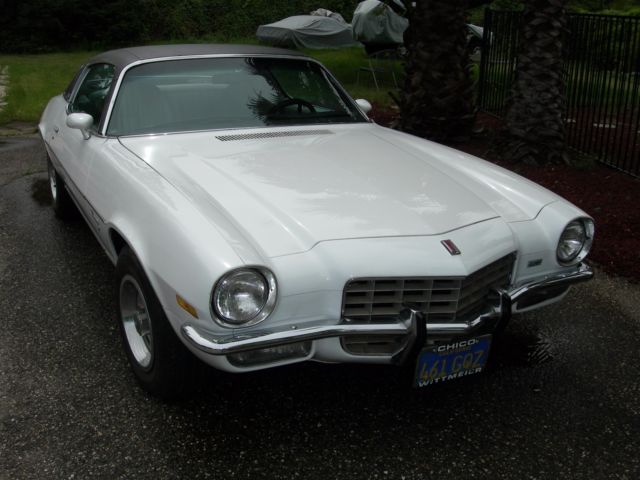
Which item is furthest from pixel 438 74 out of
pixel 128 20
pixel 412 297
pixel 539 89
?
pixel 128 20

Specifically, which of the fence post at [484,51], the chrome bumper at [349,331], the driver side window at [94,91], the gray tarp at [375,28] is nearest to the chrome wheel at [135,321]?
the chrome bumper at [349,331]

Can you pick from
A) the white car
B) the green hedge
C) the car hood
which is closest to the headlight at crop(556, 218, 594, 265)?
the white car

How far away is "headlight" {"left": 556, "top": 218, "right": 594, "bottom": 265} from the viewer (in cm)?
299

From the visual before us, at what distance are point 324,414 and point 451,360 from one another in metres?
0.61

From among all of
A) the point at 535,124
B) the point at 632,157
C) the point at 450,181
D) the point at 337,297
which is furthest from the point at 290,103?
the point at 632,157

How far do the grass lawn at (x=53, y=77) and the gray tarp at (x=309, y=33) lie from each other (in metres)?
0.45

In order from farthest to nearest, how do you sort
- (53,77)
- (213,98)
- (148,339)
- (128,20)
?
(128,20)
(53,77)
(213,98)
(148,339)

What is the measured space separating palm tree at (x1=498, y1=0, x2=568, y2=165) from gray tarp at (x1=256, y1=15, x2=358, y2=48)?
1312 centimetres

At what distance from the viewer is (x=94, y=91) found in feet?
14.1

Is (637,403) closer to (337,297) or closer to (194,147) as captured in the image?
(337,297)

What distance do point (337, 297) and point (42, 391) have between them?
58.1 inches

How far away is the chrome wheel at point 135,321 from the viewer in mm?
2926

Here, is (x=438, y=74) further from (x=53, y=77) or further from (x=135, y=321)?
(x=53, y=77)

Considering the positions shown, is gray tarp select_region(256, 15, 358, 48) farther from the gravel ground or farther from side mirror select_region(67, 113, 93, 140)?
the gravel ground
